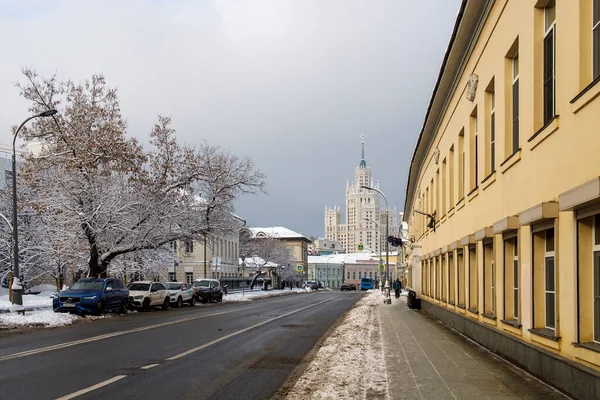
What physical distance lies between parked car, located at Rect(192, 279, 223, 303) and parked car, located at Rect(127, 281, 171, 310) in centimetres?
698

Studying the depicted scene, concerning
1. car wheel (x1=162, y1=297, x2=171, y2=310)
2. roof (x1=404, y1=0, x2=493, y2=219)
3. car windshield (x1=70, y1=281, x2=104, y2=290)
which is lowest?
car wheel (x1=162, y1=297, x2=171, y2=310)

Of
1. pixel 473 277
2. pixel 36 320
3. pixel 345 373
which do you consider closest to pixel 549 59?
pixel 345 373

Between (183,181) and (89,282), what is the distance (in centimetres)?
980

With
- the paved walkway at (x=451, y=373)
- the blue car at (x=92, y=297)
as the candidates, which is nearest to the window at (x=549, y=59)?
the paved walkway at (x=451, y=373)

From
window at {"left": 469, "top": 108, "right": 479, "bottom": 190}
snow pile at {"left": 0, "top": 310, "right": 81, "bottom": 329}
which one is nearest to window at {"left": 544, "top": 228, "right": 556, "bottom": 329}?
window at {"left": 469, "top": 108, "right": 479, "bottom": 190}

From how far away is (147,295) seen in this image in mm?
32125

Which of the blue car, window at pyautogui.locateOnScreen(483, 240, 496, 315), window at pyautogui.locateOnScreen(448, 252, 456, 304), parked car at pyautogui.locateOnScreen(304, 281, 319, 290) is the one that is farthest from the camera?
parked car at pyautogui.locateOnScreen(304, 281, 319, 290)

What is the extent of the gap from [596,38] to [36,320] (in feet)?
64.4

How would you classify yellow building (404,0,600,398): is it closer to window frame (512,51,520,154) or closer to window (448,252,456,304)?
window frame (512,51,520,154)

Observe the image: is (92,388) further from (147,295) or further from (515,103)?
(147,295)

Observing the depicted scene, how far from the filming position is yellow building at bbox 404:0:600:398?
7.88m

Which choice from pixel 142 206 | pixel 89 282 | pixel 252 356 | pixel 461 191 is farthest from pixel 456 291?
pixel 142 206

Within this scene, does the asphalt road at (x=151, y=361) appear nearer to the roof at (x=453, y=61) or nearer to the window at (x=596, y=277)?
the window at (x=596, y=277)

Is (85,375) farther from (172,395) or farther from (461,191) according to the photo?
(461,191)
